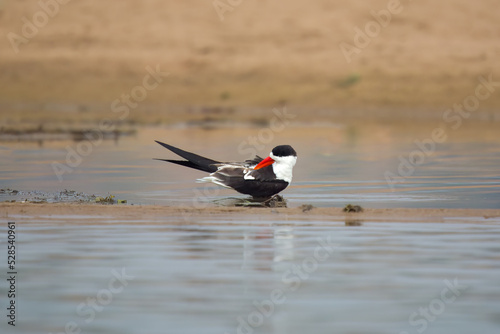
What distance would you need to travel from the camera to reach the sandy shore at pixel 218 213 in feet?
34.2

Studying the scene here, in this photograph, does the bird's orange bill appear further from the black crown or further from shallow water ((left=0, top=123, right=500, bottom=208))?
shallow water ((left=0, top=123, right=500, bottom=208))

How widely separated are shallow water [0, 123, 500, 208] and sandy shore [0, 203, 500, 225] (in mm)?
1044

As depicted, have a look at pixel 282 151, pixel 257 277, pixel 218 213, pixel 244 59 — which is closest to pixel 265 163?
pixel 282 151

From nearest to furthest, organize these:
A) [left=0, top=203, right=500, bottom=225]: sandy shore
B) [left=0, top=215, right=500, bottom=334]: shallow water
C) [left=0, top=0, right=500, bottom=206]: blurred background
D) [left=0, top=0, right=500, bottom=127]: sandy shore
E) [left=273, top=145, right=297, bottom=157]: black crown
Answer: [left=0, top=215, right=500, bottom=334]: shallow water < [left=0, top=203, right=500, bottom=225]: sandy shore < [left=273, top=145, right=297, bottom=157]: black crown < [left=0, top=0, right=500, bottom=206]: blurred background < [left=0, top=0, right=500, bottom=127]: sandy shore

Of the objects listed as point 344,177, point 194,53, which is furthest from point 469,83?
point 344,177

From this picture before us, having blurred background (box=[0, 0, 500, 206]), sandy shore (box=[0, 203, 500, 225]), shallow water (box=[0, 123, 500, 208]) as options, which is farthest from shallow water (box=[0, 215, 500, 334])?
blurred background (box=[0, 0, 500, 206])

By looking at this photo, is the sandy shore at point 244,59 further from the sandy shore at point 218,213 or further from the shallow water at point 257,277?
the shallow water at point 257,277

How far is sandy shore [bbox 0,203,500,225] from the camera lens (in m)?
10.4

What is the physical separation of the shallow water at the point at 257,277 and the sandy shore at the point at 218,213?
33cm

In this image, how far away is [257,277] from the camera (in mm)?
7258

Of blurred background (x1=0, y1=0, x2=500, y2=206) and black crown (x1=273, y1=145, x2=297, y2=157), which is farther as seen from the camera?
blurred background (x1=0, y1=0, x2=500, y2=206)

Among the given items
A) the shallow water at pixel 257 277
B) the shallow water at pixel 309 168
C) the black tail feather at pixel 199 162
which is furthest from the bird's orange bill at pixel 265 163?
the shallow water at pixel 257 277

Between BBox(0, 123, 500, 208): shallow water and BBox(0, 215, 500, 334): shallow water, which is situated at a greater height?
BBox(0, 123, 500, 208): shallow water

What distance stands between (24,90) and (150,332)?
38.5 m
